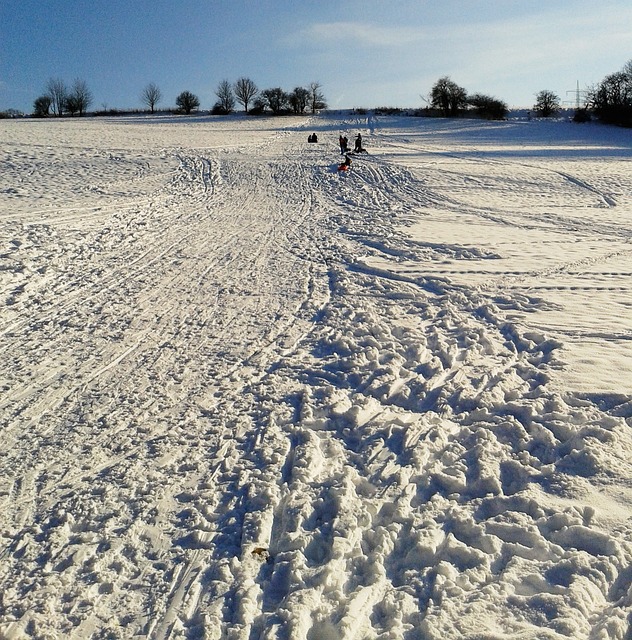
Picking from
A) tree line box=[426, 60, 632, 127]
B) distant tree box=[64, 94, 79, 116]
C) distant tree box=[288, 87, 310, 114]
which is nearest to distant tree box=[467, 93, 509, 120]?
tree line box=[426, 60, 632, 127]

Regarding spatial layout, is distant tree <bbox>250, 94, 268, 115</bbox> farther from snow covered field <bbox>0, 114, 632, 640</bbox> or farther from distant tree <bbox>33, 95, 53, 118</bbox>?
snow covered field <bbox>0, 114, 632, 640</bbox>

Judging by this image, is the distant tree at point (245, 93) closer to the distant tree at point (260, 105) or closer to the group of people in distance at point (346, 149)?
→ the distant tree at point (260, 105)

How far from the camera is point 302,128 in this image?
45.5 meters

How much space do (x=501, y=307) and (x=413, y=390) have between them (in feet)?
9.37

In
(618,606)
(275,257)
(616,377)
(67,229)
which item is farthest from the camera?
(67,229)

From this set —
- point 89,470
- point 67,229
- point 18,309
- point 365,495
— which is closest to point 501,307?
point 365,495

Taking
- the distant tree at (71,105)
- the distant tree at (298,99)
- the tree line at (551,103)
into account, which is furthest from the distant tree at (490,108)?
the distant tree at (71,105)

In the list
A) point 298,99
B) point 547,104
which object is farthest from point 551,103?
point 298,99

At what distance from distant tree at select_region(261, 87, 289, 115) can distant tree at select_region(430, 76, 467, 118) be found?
64.2 ft

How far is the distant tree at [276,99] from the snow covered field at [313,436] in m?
65.7

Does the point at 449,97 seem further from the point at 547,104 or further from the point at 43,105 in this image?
the point at 43,105

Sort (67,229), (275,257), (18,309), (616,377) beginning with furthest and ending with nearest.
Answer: (67,229) → (275,257) → (18,309) → (616,377)

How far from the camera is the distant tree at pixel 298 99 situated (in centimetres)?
7425

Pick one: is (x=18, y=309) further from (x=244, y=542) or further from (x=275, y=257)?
(x=244, y=542)
